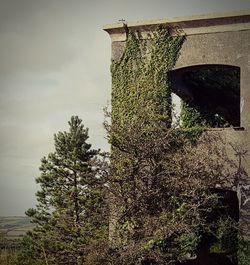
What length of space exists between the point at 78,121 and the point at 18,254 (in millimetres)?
7211

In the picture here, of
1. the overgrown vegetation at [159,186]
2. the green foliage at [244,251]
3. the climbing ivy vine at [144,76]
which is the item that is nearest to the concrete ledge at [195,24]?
the climbing ivy vine at [144,76]

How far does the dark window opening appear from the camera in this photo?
19312mm

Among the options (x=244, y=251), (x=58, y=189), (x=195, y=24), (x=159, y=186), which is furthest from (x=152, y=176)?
(x=58, y=189)

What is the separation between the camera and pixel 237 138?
46.9 ft

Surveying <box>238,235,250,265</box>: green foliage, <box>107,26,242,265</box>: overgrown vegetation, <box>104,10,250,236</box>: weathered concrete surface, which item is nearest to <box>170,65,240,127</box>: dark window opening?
<box>104,10,250,236</box>: weathered concrete surface

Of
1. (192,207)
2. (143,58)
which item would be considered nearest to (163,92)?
(143,58)

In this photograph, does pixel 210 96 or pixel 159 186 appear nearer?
pixel 159 186

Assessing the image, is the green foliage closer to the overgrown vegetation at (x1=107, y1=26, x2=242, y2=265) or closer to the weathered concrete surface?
the weathered concrete surface

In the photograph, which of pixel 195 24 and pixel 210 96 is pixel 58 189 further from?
pixel 195 24

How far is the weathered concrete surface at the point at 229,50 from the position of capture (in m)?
14.1

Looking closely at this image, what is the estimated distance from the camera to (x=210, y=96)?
21.1 meters

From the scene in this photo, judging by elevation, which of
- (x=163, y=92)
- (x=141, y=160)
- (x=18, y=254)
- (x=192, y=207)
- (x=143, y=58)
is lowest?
(x=18, y=254)

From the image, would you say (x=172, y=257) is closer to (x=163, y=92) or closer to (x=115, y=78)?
(x=163, y=92)

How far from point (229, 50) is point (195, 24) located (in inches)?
54.2
